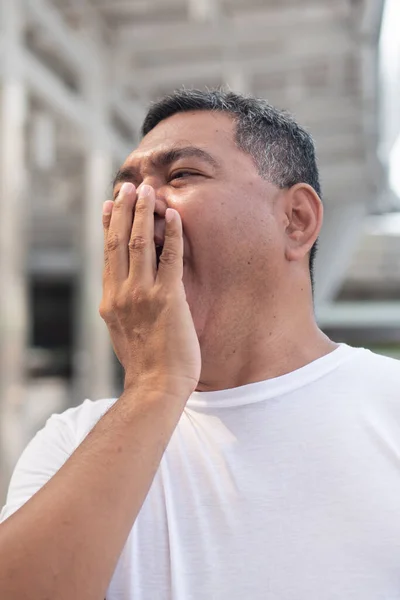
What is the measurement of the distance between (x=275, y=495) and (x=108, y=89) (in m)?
6.38

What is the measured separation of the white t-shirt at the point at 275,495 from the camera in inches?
41.8

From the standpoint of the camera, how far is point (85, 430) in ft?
4.17

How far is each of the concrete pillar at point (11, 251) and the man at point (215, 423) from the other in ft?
10.6

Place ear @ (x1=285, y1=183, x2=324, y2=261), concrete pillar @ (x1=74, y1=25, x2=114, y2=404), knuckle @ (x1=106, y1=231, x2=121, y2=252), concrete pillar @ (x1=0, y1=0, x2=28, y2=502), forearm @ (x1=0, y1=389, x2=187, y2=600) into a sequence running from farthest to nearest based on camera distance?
concrete pillar @ (x1=74, y1=25, x2=114, y2=404) < concrete pillar @ (x1=0, y1=0, x2=28, y2=502) < ear @ (x1=285, y1=183, x2=324, y2=261) < knuckle @ (x1=106, y1=231, x2=121, y2=252) < forearm @ (x1=0, y1=389, x2=187, y2=600)

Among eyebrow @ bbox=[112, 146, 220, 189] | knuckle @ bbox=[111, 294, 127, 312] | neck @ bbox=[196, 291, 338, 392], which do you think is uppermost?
eyebrow @ bbox=[112, 146, 220, 189]

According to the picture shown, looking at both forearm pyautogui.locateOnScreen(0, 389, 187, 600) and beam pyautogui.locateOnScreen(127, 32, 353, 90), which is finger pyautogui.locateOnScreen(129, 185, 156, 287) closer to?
forearm pyautogui.locateOnScreen(0, 389, 187, 600)

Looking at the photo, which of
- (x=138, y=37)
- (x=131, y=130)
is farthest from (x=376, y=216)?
(x=138, y=37)

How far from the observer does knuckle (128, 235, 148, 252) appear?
113cm

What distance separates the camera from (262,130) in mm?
1398

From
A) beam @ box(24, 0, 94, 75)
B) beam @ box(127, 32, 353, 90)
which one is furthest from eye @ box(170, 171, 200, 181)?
beam @ box(127, 32, 353, 90)

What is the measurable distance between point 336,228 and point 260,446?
13497 mm

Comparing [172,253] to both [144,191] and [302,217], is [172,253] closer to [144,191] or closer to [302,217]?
[144,191]

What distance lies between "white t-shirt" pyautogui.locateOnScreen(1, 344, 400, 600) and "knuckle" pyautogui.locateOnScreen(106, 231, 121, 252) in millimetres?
313

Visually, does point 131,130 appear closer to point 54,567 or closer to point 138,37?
point 138,37
